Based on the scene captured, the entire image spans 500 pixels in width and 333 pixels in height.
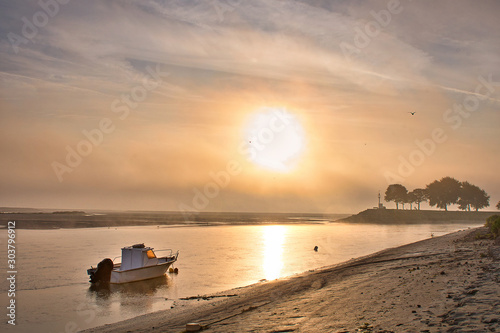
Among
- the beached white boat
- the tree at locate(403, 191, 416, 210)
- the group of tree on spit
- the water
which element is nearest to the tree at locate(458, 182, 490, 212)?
the group of tree on spit

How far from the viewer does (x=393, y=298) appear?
13.9 metres

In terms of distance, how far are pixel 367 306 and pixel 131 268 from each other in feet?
77.0

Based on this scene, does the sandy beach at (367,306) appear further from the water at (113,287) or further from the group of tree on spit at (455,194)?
the group of tree on spit at (455,194)

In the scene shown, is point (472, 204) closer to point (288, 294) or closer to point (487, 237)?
point (487, 237)

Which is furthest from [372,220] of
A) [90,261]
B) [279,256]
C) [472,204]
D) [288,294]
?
[288,294]

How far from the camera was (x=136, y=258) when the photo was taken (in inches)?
1284

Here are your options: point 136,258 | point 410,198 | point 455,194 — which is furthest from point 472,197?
point 136,258

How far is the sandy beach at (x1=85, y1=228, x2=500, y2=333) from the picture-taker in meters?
10.7

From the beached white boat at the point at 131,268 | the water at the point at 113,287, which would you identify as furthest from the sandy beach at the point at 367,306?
the beached white boat at the point at 131,268

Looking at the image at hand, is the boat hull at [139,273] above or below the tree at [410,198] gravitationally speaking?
below

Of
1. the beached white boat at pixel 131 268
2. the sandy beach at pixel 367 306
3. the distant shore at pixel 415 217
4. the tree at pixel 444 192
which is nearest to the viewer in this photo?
the sandy beach at pixel 367 306

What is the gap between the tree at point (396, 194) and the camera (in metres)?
186

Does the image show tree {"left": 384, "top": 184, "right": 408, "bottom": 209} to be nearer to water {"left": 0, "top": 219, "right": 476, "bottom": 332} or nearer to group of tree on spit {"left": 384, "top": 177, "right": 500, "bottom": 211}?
group of tree on spit {"left": 384, "top": 177, "right": 500, "bottom": 211}

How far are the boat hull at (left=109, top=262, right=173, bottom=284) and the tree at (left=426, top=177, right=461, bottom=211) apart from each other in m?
168
